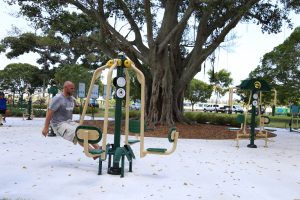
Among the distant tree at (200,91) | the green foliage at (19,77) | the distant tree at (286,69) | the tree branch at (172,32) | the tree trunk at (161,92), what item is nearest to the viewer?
the tree branch at (172,32)

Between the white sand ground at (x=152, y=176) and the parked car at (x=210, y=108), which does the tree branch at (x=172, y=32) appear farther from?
the parked car at (x=210, y=108)

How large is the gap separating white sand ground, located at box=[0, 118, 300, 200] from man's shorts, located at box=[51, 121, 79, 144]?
552 mm

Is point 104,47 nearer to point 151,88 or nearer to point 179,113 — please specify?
point 151,88

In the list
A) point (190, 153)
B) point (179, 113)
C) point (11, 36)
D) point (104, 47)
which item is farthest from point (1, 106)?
point (11, 36)

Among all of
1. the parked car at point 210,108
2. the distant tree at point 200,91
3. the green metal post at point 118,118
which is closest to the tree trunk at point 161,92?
the green metal post at point 118,118

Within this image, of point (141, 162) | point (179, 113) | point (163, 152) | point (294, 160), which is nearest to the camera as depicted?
point (163, 152)

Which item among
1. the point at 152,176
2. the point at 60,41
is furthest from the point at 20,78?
the point at 152,176

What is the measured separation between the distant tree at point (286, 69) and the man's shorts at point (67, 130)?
92.4 ft

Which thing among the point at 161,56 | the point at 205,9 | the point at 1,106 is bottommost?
the point at 1,106

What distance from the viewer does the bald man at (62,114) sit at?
625 cm

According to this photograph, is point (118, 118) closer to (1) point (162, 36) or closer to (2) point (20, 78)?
(1) point (162, 36)

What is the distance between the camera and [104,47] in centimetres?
1677

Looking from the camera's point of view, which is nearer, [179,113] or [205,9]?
[205,9]

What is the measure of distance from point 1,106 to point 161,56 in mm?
6596
